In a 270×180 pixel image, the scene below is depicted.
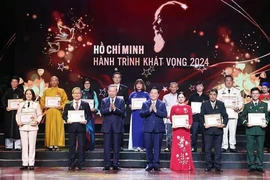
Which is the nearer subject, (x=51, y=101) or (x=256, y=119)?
(x=256, y=119)

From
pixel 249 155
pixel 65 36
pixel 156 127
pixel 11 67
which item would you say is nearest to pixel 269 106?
pixel 249 155

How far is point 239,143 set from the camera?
38.2ft

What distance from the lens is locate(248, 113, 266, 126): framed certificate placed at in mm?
9543

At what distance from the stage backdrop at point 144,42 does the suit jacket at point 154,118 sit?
10.7 feet

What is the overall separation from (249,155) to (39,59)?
235 inches

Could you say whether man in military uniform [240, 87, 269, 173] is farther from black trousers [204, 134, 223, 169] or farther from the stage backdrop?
the stage backdrop

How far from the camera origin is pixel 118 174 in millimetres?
9016

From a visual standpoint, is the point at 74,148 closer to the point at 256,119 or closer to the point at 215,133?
the point at 215,133

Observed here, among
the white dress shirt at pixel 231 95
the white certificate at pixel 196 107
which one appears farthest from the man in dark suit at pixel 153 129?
the white dress shirt at pixel 231 95

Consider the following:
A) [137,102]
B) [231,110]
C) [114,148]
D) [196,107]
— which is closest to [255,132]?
[231,110]

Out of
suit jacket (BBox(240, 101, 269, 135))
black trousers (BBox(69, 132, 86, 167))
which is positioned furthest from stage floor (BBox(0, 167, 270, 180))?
suit jacket (BBox(240, 101, 269, 135))

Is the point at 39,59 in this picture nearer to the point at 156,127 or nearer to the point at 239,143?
the point at 156,127

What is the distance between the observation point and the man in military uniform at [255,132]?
377 inches

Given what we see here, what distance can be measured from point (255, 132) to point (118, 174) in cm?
274
